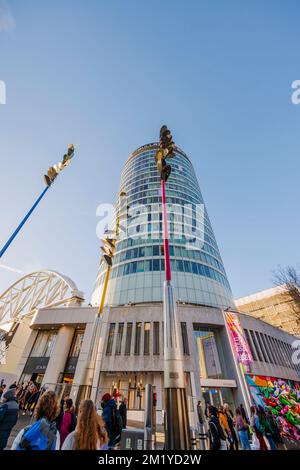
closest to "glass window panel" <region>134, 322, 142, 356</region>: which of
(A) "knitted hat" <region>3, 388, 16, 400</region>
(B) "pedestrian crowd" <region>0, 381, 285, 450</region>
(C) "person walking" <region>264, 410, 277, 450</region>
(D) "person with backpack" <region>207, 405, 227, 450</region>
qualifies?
(B) "pedestrian crowd" <region>0, 381, 285, 450</region>

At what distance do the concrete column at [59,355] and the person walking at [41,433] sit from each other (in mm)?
19726

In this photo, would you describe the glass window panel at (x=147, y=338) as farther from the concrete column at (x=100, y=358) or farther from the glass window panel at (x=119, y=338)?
the concrete column at (x=100, y=358)

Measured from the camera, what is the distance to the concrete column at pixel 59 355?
18984 mm

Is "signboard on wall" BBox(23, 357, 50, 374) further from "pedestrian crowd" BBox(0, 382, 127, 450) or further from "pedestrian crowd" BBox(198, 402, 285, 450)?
"pedestrian crowd" BBox(0, 382, 127, 450)

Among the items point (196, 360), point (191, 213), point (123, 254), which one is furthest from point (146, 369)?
point (191, 213)

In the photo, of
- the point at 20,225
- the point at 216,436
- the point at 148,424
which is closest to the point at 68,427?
the point at 148,424

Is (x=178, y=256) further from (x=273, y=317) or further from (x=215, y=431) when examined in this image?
(x=273, y=317)

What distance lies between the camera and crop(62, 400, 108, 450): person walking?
9.56ft

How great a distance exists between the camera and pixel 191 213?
119ft

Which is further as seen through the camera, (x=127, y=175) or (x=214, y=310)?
(x=127, y=175)

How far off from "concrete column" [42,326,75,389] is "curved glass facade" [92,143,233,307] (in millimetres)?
5691

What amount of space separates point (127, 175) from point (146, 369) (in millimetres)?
40096

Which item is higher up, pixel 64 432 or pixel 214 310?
pixel 214 310
